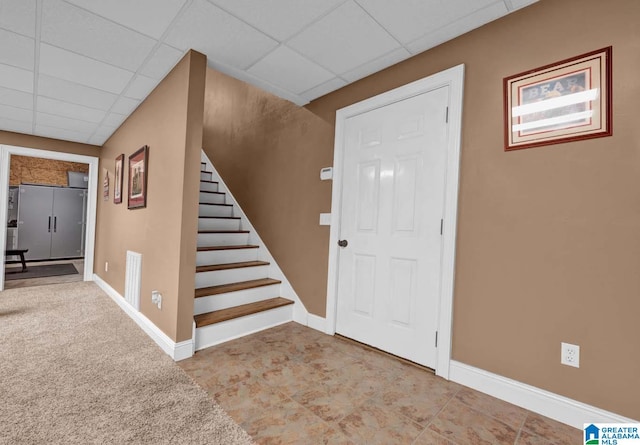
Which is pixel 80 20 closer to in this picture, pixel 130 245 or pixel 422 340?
pixel 130 245

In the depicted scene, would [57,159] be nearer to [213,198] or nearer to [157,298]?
[213,198]

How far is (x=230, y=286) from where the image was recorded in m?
2.99

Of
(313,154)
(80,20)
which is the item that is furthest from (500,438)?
(80,20)

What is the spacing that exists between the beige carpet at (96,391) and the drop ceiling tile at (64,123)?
2.38 meters

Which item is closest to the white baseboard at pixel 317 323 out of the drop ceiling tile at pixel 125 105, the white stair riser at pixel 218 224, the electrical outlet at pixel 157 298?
the electrical outlet at pixel 157 298

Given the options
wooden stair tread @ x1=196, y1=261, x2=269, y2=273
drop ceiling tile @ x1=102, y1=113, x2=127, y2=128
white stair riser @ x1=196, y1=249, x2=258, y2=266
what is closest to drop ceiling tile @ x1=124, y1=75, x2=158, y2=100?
drop ceiling tile @ x1=102, y1=113, x2=127, y2=128

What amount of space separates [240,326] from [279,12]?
2.45 meters

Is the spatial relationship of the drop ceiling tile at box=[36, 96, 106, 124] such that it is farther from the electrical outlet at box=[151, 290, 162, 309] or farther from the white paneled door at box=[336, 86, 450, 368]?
the white paneled door at box=[336, 86, 450, 368]

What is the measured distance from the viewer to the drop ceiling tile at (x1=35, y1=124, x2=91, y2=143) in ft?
13.3

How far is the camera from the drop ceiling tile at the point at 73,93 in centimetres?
276

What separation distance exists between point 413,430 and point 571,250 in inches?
50.5

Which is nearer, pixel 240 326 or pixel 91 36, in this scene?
pixel 91 36

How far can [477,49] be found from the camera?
77.1 inches

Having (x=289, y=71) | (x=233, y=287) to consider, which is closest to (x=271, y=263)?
(x=233, y=287)
